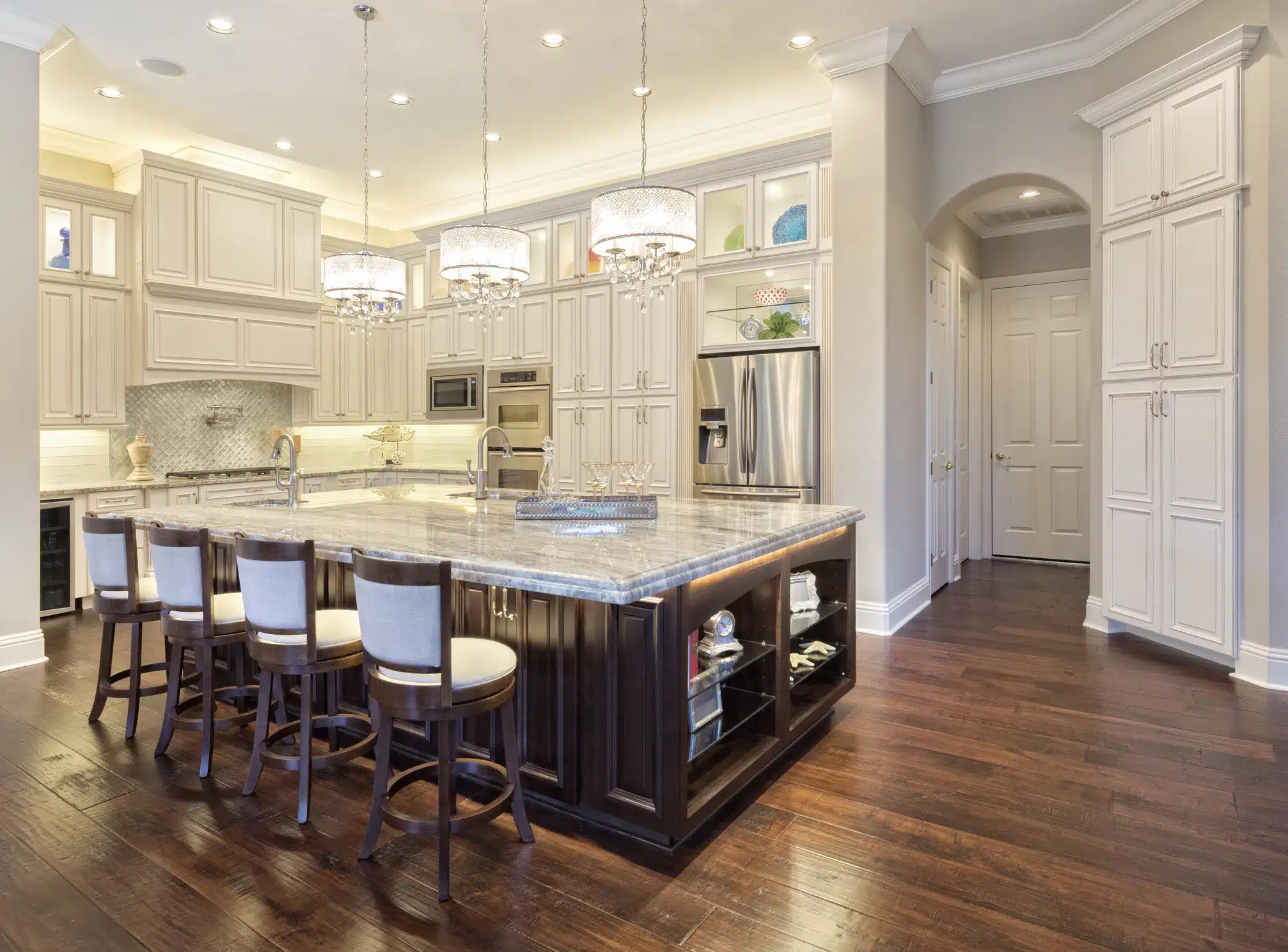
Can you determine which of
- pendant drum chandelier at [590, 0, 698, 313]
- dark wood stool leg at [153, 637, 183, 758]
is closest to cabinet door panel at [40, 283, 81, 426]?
dark wood stool leg at [153, 637, 183, 758]

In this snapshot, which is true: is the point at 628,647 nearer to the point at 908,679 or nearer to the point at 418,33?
the point at 908,679

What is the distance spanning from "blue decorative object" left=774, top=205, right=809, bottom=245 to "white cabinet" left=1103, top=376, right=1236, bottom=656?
79.2 inches

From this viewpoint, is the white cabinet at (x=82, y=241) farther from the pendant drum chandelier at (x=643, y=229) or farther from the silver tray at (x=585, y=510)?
the silver tray at (x=585, y=510)

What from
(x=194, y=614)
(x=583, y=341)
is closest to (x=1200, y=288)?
(x=583, y=341)

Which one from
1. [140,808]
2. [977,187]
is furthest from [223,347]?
[977,187]

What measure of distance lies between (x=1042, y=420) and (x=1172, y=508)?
3.30 meters

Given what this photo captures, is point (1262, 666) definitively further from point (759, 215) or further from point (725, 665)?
point (759, 215)

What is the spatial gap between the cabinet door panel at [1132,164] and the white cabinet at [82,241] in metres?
6.43

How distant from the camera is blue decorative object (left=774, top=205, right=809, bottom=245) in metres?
4.93

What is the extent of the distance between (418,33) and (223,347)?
3.00m

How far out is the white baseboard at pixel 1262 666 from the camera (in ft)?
11.8

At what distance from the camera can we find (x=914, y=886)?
2027mm

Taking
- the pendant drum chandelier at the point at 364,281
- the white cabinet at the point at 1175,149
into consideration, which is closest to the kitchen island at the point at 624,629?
the pendant drum chandelier at the point at 364,281

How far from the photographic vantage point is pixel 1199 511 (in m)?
3.96
